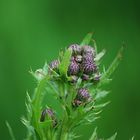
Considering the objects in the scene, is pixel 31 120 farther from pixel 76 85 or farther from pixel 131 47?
pixel 131 47

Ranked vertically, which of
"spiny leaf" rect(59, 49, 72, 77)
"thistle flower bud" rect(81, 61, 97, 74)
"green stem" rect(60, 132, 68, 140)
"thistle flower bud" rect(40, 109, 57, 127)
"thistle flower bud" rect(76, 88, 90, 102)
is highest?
"spiny leaf" rect(59, 49, 72, 77)

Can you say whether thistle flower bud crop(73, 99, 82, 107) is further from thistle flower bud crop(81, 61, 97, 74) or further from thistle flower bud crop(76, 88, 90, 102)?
thistle flower bud crop(81, 61, 97, 74)

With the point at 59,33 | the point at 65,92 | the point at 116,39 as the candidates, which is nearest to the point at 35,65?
the point at 59,33

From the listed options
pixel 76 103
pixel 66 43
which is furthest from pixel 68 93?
pixel 66 43

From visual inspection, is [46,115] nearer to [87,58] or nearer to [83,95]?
[83,95]

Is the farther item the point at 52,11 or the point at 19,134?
the point at 52,11

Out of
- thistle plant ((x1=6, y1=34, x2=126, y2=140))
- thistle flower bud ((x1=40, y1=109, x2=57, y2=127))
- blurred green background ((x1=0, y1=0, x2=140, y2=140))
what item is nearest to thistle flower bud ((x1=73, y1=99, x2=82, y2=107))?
thistle plant ((x1=6, y1=34, x2=126, y2=140))
